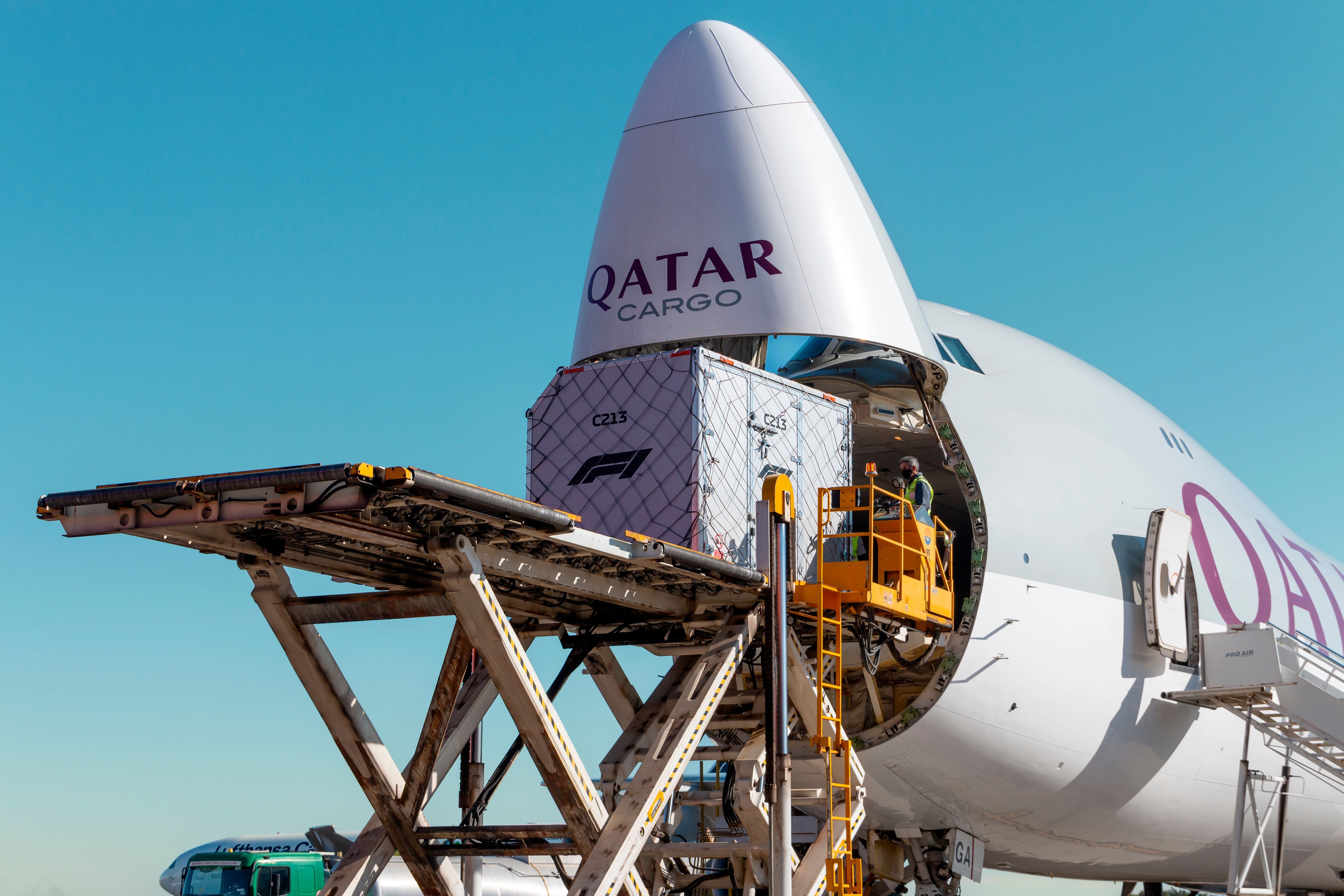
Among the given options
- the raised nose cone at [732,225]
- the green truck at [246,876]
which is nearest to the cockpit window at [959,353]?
the raised nose cone at [732,225]

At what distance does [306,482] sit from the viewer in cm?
905

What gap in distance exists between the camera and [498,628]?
10.4 metres


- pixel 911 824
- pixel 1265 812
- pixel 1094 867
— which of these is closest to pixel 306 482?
pixel 911 824

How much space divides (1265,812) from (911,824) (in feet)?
17.4

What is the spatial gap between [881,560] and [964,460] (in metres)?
2.61

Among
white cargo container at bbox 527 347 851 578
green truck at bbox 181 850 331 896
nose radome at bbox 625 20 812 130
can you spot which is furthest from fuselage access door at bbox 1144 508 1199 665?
green truck at bbox 181 850 331 896

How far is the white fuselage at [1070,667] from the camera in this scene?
49.5ft

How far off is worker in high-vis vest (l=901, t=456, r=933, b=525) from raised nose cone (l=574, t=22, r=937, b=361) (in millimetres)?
1225

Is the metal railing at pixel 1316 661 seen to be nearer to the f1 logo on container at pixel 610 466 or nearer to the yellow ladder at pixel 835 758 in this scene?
the yellow ladder at pixel 835 758

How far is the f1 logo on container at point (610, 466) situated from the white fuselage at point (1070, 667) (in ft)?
14.1

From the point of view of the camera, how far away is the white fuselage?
15078 millimetres

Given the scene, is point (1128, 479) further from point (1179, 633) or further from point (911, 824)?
point (911, 824)

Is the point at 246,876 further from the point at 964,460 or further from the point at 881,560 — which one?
the point at 881,560

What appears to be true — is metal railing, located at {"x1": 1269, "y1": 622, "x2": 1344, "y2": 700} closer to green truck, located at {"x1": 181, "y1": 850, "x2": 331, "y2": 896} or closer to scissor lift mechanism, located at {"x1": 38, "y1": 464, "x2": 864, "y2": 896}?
scissor lift mechanism, located at {"x1": 38, "y1": 464, "x2": 864, "y2": 896}
